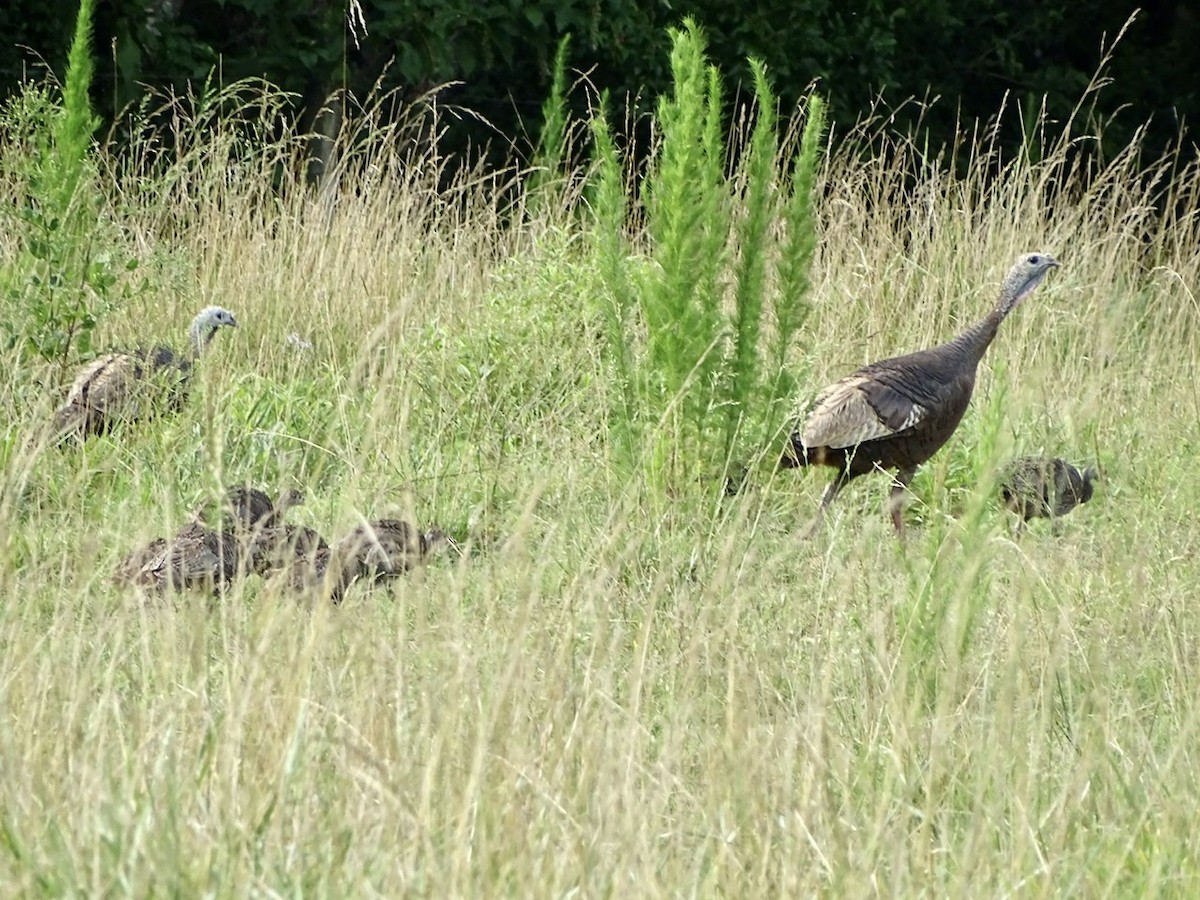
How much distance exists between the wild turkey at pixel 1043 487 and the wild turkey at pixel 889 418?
294 mm

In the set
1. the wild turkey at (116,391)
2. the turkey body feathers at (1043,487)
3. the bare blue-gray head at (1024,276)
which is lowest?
the wild turkey at (116,391)

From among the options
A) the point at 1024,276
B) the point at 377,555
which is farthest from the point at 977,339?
the point at 377,555

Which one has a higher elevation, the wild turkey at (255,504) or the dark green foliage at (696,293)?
the dark green foliage at (696,293)

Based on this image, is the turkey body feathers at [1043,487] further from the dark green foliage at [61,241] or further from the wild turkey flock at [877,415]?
the dark green foliage at [61,241]

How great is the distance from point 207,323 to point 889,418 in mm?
2577

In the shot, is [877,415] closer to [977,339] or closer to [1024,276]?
[977,339]

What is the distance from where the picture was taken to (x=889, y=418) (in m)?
5.63

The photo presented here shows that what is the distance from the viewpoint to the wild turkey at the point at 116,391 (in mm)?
5770

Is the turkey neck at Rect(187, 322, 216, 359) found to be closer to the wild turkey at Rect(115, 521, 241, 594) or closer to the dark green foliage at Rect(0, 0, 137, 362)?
the dark green foliage at Rect(0, 0, 137, 362)

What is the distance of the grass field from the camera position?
8.46ft

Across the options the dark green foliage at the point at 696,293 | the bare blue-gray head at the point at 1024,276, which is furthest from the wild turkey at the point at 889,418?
the bare blue-gray head at the point at 1024,276

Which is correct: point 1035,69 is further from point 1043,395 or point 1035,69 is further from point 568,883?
point 568,883

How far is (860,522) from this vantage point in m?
5.93

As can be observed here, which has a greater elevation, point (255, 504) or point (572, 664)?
point (572, 664)
